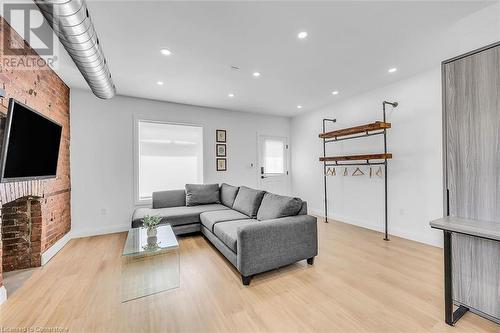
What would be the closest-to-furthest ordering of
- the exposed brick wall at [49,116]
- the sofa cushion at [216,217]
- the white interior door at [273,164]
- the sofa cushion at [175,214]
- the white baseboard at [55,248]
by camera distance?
the exposed brick wall at [49,116] < the white baseboard at [55,248] < the sofa cushion at [216,217] < the sofa cushion at [175,214] < the white interior door at [273,164]

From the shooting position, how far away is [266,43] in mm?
2477

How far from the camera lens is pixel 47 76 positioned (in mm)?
2934

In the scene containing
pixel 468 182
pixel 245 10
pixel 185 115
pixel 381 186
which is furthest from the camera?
pixel 185 115

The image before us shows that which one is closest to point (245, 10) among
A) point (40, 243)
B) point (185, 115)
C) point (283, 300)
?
point (283, 300)

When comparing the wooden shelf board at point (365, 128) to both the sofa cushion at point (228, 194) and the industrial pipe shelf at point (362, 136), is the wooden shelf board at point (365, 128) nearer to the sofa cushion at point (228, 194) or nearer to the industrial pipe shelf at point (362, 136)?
the industrial pipe shelf at point (362, 136)

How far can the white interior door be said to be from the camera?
19.2 feet

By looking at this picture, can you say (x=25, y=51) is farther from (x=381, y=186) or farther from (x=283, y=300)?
(x=381, y=186)

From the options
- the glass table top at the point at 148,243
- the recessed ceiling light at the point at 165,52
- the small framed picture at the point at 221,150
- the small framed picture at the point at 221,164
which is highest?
the recessed ceiling light at the point at 165,52

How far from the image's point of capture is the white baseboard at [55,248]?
279 centimetres

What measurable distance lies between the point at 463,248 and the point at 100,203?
16.8 feet

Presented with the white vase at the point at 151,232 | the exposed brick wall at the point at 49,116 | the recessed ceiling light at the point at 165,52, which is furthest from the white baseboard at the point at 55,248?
the recessed ceiling light at the point at 165,52

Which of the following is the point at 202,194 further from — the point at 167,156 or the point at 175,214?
the point at 167,156

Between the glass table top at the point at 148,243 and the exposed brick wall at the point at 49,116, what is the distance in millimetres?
1182

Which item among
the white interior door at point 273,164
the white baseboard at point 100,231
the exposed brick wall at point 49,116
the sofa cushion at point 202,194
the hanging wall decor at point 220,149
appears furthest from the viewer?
the white interior door at point 273,164
